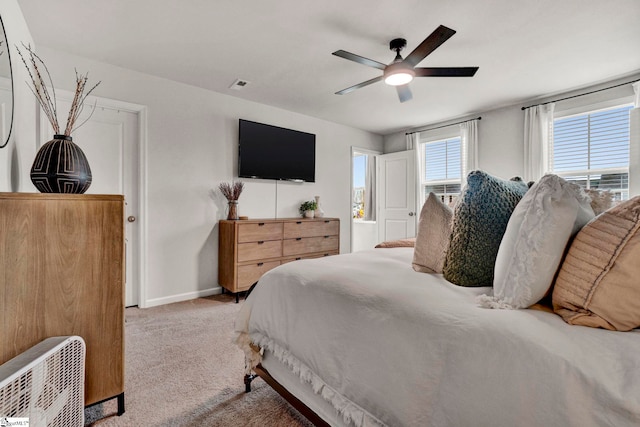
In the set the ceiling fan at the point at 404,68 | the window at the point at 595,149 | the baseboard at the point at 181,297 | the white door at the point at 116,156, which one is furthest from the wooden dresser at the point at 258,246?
the window at the point at 595,149

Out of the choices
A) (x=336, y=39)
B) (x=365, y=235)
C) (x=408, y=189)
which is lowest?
(x=365, y=235)

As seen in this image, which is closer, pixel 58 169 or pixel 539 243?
pixel 539 243

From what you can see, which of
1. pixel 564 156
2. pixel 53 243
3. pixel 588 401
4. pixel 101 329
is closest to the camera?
pixel 588 401

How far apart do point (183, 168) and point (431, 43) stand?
285 cm

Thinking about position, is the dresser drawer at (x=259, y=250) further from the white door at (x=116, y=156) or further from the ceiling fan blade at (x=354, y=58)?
the ceiling fan blade at (x=354, y=58)

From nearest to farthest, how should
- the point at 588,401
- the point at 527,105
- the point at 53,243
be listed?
the point at 588,401 < the point at 53,243 < the point at 527,105

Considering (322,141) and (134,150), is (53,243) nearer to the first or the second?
(134,150)

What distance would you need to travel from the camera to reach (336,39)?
2.54 metres

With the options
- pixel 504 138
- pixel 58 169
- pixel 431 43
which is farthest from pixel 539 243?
pixel 504 138

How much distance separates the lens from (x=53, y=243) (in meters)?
1.34

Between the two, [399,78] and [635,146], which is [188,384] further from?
[635,146]

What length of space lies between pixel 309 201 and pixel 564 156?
3.44 meters

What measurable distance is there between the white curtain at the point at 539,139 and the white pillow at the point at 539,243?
352cm

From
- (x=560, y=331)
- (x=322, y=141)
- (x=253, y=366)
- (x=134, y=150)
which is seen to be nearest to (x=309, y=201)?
(x=322, y=141)
